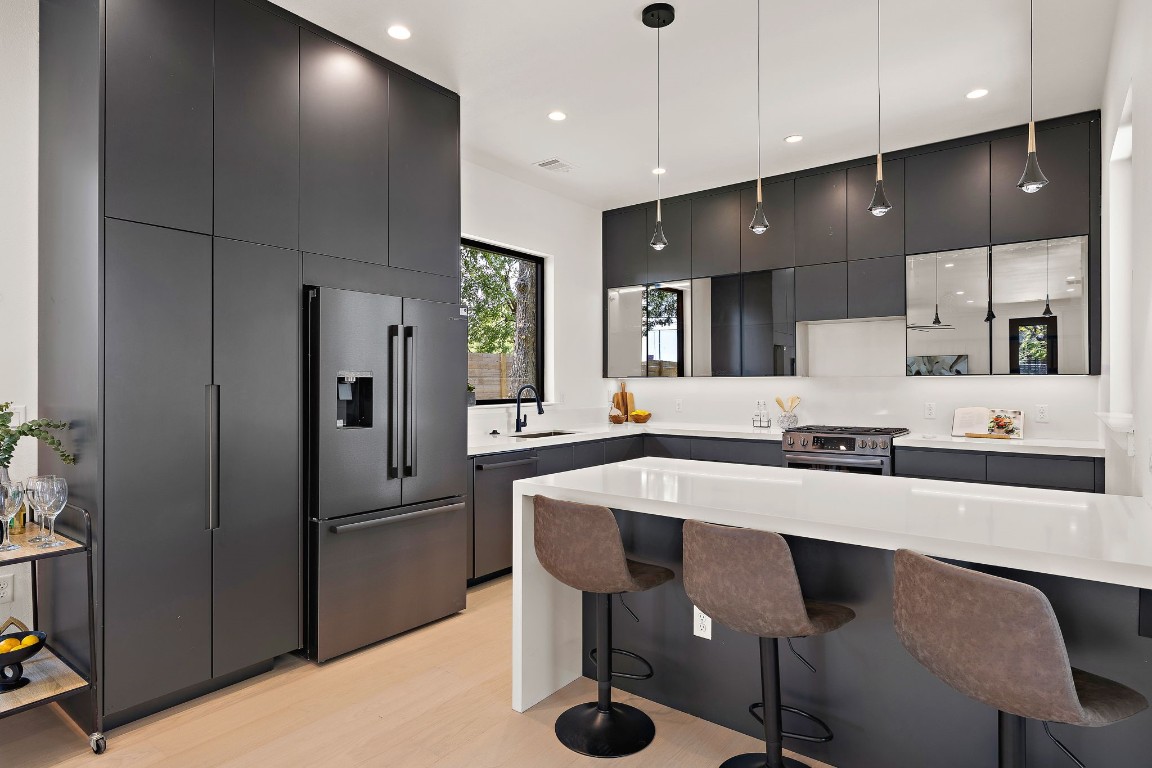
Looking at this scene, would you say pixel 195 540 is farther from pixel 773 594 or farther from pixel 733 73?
pixel 733 73

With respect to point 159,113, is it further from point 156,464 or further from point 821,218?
point 821,218

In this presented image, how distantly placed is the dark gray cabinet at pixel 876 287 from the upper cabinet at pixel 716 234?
89cm

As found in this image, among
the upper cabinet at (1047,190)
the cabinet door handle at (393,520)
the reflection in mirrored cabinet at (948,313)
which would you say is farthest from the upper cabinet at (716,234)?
the cabinet door handle at (393,520)

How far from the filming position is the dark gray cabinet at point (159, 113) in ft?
7.77

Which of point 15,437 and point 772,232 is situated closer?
point 15,437

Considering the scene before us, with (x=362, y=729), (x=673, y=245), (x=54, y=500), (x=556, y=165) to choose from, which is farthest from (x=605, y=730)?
(x=673, y=245)

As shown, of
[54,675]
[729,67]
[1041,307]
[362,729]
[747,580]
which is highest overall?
[729,67]

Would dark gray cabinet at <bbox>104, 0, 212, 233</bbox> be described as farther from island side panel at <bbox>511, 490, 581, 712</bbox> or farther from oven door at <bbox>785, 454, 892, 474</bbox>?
oven door at <bbox>785, 454, 892, 474</bbox>

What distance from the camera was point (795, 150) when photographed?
4.48m

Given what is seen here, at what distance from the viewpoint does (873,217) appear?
4586 millimetres

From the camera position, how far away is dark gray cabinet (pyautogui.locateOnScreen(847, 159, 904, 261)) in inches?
176

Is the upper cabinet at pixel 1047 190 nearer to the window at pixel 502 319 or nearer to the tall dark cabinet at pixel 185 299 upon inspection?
the window at pixel 502 319

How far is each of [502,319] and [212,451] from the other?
106 inches

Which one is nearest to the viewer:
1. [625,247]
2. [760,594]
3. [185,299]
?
[760,594]
